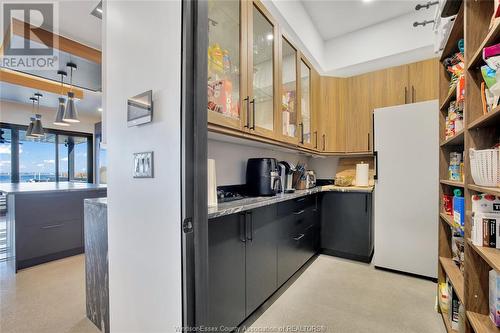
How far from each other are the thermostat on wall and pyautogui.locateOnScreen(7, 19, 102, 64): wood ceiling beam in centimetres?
224

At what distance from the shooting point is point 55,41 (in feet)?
8.21

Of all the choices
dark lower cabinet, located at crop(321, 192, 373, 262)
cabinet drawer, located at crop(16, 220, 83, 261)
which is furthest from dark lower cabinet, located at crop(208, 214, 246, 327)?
cabinet drawer, located at crop(16, 220, 83, 261)

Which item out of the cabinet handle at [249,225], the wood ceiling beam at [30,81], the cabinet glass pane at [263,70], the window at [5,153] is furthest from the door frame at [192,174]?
the window at [5,153]

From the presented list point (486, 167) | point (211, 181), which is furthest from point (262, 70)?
point (486, 167)

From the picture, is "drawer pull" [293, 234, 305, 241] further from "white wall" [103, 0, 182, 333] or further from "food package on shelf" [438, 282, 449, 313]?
"white wall" [103, 0, 182, 333]

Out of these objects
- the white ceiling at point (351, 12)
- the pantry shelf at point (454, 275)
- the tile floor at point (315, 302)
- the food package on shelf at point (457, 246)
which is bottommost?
the tile floor at point (315, 302)

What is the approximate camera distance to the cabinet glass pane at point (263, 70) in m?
1.88

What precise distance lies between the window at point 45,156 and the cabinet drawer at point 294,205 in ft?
20.1

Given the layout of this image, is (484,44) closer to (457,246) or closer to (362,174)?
(457,246)

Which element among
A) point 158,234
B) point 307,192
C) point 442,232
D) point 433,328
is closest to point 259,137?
point 307,192

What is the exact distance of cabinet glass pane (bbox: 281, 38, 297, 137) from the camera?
2.24 metres

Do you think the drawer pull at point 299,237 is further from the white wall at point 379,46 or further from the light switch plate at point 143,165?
the white wall at point 379,46

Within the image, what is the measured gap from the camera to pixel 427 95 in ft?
9.05

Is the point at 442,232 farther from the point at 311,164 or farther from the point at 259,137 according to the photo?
the point at 311,164
